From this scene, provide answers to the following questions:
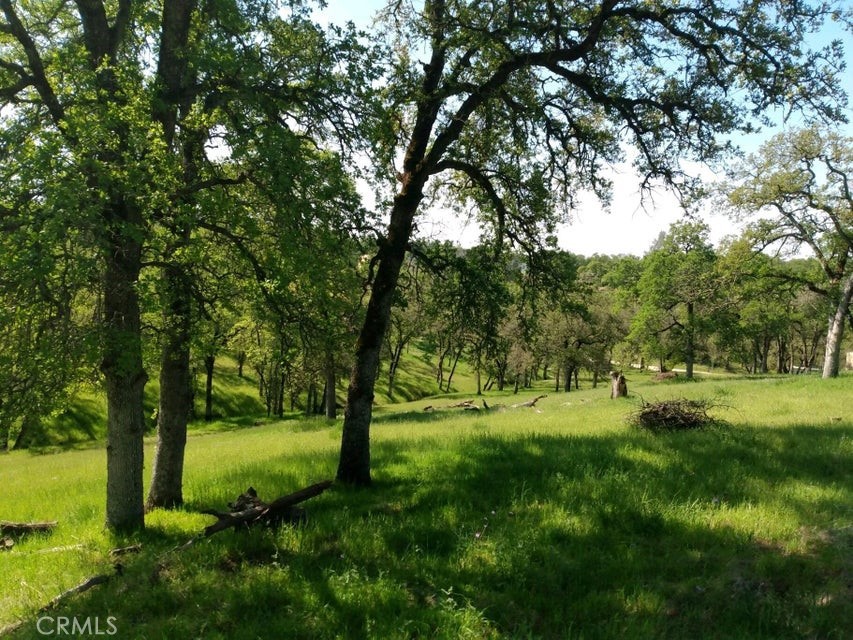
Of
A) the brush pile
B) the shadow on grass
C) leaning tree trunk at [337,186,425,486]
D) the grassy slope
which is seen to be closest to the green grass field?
the shadow on grass

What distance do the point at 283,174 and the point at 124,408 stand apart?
13.1 feet

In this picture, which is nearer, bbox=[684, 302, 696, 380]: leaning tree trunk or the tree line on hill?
the tree line on hill

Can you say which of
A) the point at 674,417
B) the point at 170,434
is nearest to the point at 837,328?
the point at 674,417

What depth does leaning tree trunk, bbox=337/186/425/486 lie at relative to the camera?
848 centimetres

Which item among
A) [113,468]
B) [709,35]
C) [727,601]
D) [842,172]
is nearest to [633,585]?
[727,601]

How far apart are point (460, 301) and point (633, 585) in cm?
605

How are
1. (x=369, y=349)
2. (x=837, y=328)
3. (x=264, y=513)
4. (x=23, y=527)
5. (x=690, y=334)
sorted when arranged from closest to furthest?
(x=264, y=513) < (x=23, y=527) < (x=369, y=349) < (x=837, y=328) < (x=690, y=334)

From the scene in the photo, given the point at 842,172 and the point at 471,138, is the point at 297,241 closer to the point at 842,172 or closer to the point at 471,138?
the point at 471,138

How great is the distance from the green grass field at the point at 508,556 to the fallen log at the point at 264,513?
19 centimetres

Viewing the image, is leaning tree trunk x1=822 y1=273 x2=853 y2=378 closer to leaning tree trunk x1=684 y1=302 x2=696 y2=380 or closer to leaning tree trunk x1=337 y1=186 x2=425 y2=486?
leaning tree trunk x1=684 y1=302 x2=696 y2=380

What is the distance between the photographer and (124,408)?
7016mm

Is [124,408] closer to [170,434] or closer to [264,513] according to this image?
[170,434]

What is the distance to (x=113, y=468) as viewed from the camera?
7.04 meters

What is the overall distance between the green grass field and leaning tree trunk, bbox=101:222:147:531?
411 millimetres
